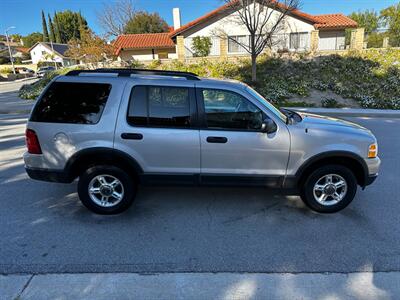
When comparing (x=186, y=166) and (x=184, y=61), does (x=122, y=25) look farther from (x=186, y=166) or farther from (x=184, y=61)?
(x=186, y=166)

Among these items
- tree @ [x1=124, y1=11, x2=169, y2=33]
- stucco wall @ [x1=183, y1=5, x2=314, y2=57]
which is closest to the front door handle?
stucco wall @ [x1=183, y1=5, x2=314, y2=57]

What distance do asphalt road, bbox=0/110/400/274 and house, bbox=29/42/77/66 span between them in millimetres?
60904

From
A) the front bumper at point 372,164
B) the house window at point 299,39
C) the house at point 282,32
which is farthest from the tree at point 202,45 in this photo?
the front bumper at point 372,164

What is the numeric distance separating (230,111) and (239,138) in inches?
14.5

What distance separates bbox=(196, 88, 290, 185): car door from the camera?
3.70 meters

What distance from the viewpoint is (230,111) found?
3762mm

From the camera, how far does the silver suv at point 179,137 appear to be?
3.71 metres

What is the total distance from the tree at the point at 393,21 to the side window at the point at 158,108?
45.3 meters

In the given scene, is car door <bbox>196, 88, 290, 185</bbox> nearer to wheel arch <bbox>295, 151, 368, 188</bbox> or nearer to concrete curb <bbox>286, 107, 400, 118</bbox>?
wheel arch <bbox>295, 151, 368, 188</bbox>

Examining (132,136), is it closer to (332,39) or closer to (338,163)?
(338,163)

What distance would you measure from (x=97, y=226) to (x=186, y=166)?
4.38 ft

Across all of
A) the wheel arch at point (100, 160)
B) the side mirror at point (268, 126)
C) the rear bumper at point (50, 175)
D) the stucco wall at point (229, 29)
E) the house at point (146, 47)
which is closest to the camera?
the side mirror at point (268, 126)

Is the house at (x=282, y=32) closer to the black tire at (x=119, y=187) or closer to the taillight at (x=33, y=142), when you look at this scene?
the taillight at (x=33, y=142)

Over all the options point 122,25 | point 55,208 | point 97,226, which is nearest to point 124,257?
point 97,226
